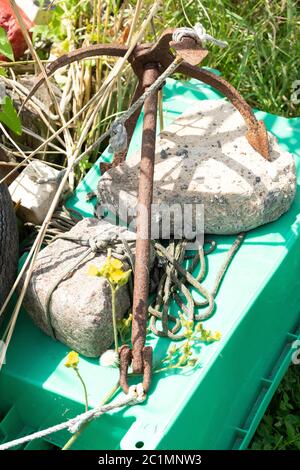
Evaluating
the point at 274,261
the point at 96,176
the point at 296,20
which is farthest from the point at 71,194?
the point at 296,20

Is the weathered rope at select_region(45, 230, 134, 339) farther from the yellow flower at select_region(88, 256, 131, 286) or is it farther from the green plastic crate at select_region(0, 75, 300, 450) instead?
the yellow flower at select_region(88, 256, 131, 286)

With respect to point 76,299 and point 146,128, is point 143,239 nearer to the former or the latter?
point 76,299

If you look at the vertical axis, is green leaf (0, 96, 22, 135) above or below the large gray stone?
above

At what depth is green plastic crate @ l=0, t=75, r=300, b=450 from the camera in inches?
89.4

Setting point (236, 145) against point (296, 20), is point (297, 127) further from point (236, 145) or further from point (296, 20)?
point (296, 20)

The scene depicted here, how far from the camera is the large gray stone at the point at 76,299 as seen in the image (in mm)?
2363

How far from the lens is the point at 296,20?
3674 millimetres

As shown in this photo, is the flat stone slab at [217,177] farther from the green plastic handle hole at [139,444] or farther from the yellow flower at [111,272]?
the green plastic handle hole at [139,444]

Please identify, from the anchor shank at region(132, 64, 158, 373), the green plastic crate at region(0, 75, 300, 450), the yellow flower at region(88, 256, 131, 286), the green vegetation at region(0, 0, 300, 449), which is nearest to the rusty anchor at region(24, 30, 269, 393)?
the anchor shank at region(132, 64, 158, 373)

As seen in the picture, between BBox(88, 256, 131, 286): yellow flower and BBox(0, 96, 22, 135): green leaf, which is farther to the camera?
BBox(0, 96, 22, 135): green leaf

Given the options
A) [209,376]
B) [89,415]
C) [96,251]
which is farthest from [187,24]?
[89,415]

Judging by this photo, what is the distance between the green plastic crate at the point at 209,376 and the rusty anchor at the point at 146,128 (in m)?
0.10

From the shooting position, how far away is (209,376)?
7.73ft

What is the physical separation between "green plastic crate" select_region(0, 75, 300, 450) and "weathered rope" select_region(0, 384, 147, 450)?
0.10ft
